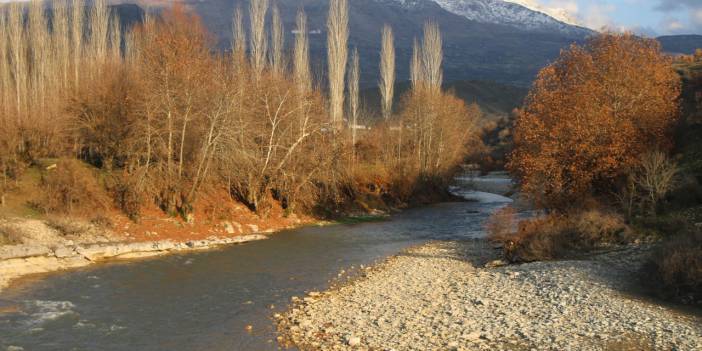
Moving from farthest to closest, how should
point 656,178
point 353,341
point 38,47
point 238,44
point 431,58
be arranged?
point 431,58, point 38,47, point 238,44, point 656,178, point 353,341

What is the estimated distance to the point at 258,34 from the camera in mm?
49062

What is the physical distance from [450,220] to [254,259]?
20005mm

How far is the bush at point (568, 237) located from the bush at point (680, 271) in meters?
5.07

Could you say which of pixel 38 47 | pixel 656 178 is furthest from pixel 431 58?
pixel 656 178

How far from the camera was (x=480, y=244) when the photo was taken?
29.6m

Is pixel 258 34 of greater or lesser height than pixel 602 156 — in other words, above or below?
above

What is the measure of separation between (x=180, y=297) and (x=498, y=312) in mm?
10385

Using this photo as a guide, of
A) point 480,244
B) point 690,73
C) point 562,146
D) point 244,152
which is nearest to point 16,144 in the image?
point 244,152

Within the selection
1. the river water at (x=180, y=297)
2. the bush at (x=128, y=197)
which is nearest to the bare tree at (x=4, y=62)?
the bush at (x=128, y=197)

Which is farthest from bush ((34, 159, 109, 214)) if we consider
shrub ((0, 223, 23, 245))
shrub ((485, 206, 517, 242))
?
shrub ((485, 206, 517, 242))

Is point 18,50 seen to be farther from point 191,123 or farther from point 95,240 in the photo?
point 95,240

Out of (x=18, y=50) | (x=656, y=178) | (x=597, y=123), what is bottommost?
(x=656, y=178)

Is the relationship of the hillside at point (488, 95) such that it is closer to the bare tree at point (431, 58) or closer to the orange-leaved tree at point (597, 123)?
the bare tree at point (431, 58)

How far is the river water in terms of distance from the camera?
14.9 m
